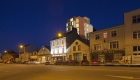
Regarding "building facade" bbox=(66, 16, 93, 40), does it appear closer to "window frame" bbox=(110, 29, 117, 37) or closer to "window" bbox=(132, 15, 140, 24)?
"window frame" bbox=(110, 29, 117, 37)

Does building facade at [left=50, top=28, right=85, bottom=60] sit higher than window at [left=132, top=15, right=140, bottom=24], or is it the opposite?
window at [left=132, top=15, right=140, bottom=24]

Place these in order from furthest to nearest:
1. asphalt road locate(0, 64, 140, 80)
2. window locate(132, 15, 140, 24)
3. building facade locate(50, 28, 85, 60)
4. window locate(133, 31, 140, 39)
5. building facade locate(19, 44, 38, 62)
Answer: building facade locate(19, 44, 38, 62) < building facade locate(50, 28, 85, 60) < window locate(132, 15, 140, 24) < window locate(133, 31, 140, 39) < asphalt road locate(0, 64, 140, 80)

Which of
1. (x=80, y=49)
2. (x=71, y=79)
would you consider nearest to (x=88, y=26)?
(x=80, y=49)

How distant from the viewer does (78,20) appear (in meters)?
119

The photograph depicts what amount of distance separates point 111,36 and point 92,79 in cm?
3497

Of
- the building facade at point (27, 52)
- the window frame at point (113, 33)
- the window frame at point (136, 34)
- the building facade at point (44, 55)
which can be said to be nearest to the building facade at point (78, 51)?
the window frame at point (113, 33)

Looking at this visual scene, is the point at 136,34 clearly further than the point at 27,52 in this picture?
No

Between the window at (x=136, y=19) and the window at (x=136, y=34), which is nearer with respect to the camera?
the window at (x=136, y=34)

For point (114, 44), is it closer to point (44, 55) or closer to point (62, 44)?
point (62, 44)

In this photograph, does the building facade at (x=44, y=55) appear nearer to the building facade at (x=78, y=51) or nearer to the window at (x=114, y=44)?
the building facade at (x=78, y=51)

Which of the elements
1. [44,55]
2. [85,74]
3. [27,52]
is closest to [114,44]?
[85,74]

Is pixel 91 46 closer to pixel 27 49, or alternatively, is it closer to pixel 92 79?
pixel 92 79

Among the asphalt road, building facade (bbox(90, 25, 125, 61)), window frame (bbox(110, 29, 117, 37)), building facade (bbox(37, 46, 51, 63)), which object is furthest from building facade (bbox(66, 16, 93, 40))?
the asphalt road

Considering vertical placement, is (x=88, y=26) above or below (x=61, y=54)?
above
